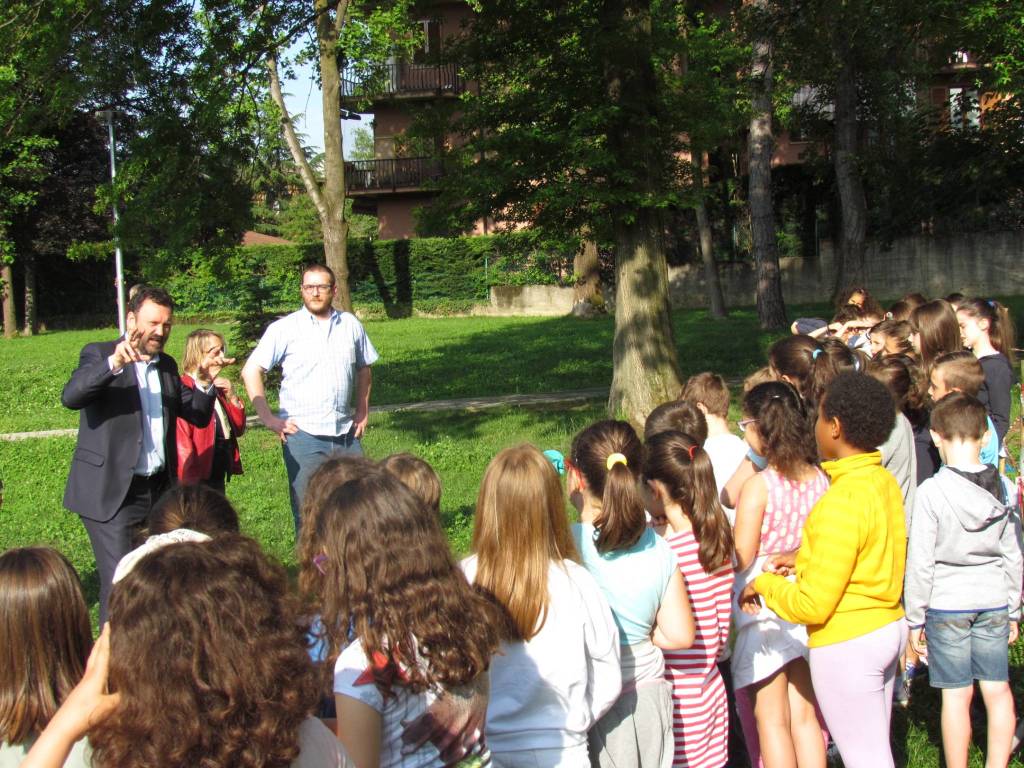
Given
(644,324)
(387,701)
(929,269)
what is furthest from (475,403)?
(929,269)

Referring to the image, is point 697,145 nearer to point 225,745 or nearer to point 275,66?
point 275,66

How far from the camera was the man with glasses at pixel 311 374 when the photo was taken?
6.18 meters

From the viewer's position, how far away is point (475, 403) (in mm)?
14211

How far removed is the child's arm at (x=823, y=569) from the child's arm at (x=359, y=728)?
5.19ft

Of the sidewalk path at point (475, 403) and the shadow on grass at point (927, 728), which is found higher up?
the sidewalk path at point (475, 403)

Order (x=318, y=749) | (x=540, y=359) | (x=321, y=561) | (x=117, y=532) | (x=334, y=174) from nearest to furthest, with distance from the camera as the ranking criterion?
(x=318, y=749)
(x=321, y=561)
(x=117, y=532)
(x=334, y=174)
(x=540, y=359)

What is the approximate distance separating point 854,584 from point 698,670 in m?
0.63

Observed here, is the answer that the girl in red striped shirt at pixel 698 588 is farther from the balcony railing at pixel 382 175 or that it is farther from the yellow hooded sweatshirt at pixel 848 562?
the balcony railing at pixel 382 175

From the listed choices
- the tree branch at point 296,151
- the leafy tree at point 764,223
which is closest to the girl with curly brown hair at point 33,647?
the tree branch at point 296,151

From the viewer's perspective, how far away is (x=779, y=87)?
64.2 ft

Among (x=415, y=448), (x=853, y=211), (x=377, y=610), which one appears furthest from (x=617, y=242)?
(x=853, y=211)

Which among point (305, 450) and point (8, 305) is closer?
point (305, 450)

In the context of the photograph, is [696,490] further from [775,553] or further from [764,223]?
[764,223]

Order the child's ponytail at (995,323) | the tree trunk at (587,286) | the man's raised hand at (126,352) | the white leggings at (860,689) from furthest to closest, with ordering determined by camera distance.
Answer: the tree trunk at (587,286), the child's ponytail at (995,323), the man's raised hand at (126,352), the white leggings at (860,689)
